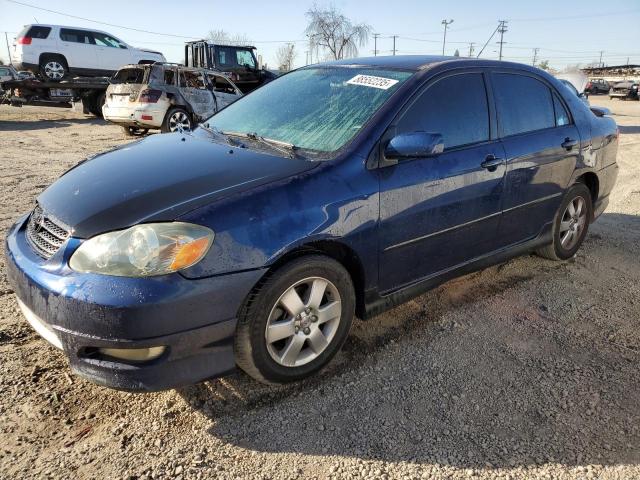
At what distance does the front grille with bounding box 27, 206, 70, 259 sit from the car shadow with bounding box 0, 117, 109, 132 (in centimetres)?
1255

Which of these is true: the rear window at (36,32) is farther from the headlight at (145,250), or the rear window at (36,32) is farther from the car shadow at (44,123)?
the headlight at (145,250)

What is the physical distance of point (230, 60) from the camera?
614 inches

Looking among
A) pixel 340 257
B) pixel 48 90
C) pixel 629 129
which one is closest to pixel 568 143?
pixel 340 257

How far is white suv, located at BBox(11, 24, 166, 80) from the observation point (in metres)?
14.9

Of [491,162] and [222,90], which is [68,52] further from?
[491,162]

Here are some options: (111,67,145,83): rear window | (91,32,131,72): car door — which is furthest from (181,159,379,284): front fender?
(91,32,131,72): car door

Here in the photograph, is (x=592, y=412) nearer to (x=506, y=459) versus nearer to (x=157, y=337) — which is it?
(x=506, y=459)

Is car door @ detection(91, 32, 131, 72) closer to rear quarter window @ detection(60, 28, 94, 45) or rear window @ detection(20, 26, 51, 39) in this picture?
rear quarter window @ detection(60, 28, 94, 45)

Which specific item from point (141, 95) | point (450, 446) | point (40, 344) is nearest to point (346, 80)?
point (450, 446)

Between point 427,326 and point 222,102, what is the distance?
9.61 metres

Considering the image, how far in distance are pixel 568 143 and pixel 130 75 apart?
33.6ft

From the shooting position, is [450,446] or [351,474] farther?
[450,446]

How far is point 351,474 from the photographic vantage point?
207 centimetres

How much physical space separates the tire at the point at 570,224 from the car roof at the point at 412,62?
49.6 inches
